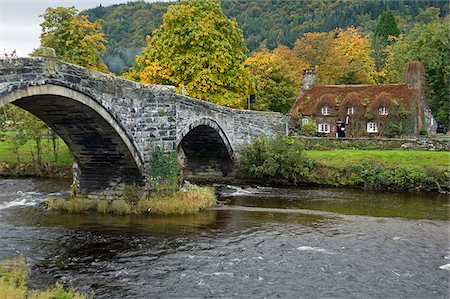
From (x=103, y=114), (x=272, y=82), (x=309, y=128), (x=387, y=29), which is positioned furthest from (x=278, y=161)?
(x=387, y=29)

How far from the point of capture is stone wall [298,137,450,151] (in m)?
33.1

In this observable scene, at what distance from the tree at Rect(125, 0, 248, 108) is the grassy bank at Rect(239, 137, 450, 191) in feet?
17.1

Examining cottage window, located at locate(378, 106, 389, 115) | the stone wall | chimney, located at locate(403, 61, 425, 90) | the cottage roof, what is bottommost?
the stone wall

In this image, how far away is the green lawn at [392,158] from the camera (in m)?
28.5

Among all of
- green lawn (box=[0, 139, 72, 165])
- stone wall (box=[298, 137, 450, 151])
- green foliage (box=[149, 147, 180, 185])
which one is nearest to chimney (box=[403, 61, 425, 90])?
stone wall (box=[298, 137, 450, 151])

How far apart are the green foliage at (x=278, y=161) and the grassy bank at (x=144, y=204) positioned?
25.7 ft

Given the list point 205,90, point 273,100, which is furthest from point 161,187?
point 273,100

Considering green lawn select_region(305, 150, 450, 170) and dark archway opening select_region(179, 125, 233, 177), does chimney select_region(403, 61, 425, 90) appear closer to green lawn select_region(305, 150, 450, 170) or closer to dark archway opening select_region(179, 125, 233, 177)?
green lawn select_region(305, 150, 450, 170)

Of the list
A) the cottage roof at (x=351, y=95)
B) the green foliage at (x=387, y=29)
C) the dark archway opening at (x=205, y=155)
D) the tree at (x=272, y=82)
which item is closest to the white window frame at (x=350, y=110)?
the cottage roof at (x=351, y=95)

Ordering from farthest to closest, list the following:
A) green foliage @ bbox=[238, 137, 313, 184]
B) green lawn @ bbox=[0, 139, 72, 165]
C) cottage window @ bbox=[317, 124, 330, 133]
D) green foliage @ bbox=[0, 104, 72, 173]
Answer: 1. cottage window @ bbox=[317, 124, 330, 133]
2. green lawn @ bbox=[0, 139, 72, 165]
3. green foliage @ bbox=[0, 104, 72, 173]
4. green foliage @ bbox=[238, 137, 313, 184]

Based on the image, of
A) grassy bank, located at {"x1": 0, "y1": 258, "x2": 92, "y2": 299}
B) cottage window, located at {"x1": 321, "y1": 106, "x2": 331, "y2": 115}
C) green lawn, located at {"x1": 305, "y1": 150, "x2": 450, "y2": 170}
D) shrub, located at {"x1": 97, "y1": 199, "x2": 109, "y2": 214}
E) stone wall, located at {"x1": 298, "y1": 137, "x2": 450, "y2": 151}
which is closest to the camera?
grassy bank, located at {"x1": 0, "y1": 258, "x2": 92, "y2": 299}

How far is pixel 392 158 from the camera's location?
29828 millimetres

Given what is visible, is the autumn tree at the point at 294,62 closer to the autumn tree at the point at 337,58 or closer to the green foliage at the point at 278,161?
the autumn tree at the point at 337,58

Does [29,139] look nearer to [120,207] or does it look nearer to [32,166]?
[32,166]
